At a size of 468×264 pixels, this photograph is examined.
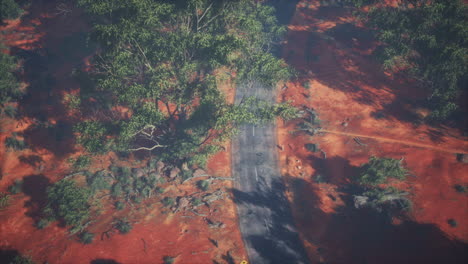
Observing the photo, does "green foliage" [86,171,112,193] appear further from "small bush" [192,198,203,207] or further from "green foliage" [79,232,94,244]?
"small bush" [192,198,203,207]

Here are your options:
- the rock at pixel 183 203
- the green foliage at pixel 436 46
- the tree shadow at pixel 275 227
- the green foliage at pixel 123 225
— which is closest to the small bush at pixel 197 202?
the rock at pixel 183 203

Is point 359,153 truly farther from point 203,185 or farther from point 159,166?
point 159,166

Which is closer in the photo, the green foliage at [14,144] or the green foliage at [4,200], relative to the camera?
the green foliage at [4,200]

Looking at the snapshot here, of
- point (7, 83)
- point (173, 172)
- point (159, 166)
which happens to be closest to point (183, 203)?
point (173, 172)

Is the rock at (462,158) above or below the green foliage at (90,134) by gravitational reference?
below

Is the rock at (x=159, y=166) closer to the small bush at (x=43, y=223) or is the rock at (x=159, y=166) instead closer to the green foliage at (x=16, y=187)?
the small bush at (x=43, y=223)

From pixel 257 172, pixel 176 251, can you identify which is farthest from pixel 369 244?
pixel 176 251
